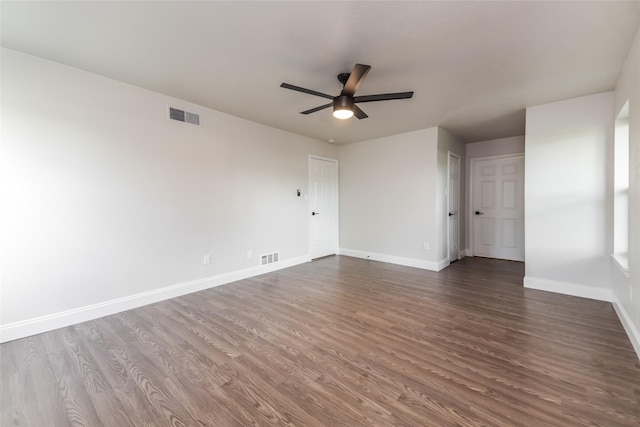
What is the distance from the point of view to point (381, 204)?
521 cm

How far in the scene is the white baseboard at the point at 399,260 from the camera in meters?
4.55

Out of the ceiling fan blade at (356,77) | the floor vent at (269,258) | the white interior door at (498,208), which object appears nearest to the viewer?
the ceiling fan blade at (356,77)

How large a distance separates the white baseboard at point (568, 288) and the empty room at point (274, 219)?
3cm

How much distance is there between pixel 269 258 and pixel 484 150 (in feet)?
16.2

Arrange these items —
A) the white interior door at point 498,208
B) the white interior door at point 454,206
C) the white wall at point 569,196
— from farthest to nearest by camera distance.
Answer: the white interior door at point 498,208
the white interior door at point 454,206
the white wall at point 569,196

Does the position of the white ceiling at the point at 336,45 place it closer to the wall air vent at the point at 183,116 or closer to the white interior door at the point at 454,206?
the wall air vent at the point at 183,116

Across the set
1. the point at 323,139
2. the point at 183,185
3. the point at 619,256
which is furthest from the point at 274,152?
the point at 619,256

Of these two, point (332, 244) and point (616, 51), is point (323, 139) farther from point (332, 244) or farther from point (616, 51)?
point (616, 51)

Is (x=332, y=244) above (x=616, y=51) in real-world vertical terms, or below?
below

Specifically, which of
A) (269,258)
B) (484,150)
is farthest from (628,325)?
(269,258)

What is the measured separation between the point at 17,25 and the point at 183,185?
6.09ft

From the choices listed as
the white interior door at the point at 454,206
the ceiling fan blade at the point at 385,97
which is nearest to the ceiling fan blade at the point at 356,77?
the ceiling fan blade at the point at 385,97

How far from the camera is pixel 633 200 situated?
2193 mm

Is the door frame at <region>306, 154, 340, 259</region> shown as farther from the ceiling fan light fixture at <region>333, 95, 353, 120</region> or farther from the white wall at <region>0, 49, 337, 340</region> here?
the ceiling fan light fixture at <region>333, 95, 353, 120</region>
